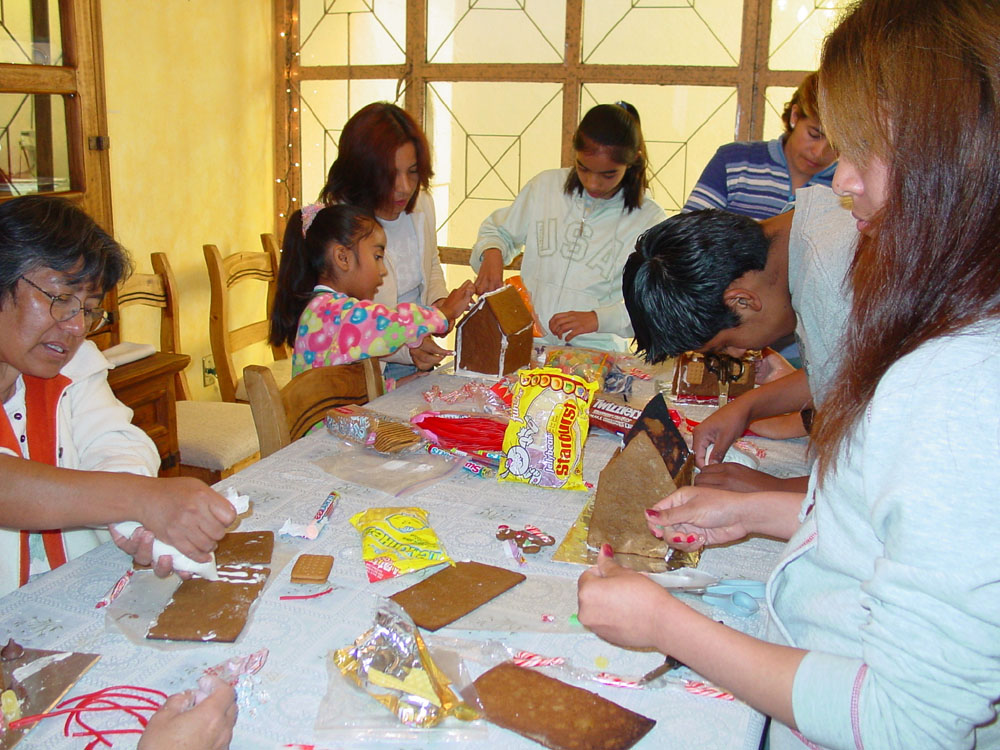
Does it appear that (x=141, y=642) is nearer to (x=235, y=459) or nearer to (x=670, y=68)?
(x=235, y=459)

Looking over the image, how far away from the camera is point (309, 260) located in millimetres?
2477

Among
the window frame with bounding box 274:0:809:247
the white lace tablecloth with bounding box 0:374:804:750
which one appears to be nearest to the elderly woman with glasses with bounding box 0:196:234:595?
the white lace tablecloth with bounding box 0:374:804:750

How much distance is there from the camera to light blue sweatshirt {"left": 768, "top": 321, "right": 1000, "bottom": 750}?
2.25ft

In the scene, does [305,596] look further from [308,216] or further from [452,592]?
[308,216]

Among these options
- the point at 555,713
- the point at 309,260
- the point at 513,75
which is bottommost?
the point at 555,713

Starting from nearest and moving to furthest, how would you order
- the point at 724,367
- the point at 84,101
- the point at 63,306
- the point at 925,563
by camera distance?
the point at 925,563, the point at 63,306, the point at 724,367, the point at 84,101

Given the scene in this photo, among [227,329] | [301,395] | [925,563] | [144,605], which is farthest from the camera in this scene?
[227,329]

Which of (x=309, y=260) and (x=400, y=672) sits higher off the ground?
(x=309, y=260)

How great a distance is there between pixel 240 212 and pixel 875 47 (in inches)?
157

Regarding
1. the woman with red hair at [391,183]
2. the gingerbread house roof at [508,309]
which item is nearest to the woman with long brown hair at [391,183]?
the woman with red hair at [391,183]

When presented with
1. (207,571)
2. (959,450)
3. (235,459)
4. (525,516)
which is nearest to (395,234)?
(235,459)

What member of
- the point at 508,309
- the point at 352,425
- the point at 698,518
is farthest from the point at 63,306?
the point at 508,309

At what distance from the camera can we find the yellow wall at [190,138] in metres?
3.54

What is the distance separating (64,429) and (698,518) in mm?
1184
